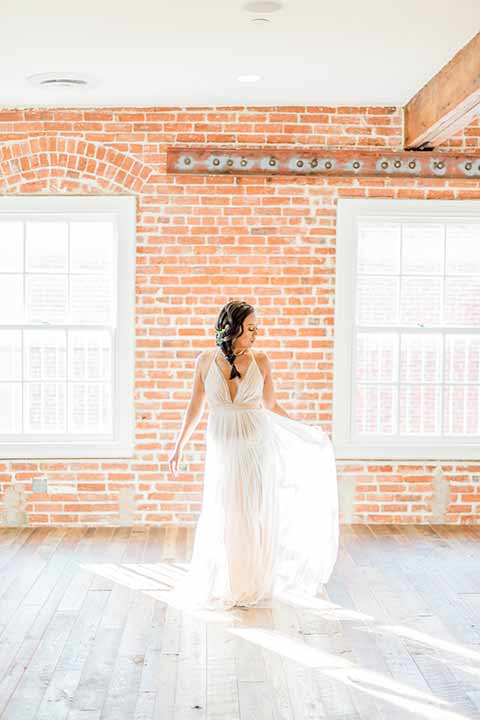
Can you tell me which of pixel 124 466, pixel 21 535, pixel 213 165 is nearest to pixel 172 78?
pixel 213 165

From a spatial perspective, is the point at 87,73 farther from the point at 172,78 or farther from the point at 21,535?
the point at 21,535

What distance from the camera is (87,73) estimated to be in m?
5.95

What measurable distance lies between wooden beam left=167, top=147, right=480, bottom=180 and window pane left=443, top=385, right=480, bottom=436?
5.28 feet

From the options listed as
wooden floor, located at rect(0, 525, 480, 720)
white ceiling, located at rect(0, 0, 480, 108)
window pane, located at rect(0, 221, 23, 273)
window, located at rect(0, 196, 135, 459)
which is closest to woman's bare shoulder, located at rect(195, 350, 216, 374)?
wooden floor, located at rect(0, 525, 480, 720)

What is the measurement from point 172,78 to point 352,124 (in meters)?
1.63

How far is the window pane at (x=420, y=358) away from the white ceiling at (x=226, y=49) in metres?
1.79

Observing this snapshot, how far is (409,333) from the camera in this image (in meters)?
7.32

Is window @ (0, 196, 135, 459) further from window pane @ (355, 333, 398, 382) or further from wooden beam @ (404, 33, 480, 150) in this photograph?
wooden beam @ (404, 33, 480, 150)

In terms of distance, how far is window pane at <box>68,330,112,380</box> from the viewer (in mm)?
7246

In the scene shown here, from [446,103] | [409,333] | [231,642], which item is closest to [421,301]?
[409,333]

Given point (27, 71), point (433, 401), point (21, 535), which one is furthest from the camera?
point (433, 401)

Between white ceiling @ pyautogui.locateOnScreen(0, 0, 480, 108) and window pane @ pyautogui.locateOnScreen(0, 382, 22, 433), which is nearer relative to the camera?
white ceiling @ pyautogui.locateOnScreen(0, 0, 480, 108)

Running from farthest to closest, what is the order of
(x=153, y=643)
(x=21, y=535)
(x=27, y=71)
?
(x=21, y=535) → (x=27, y=71) → (x=153, y=643)

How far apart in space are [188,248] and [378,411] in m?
1.89
